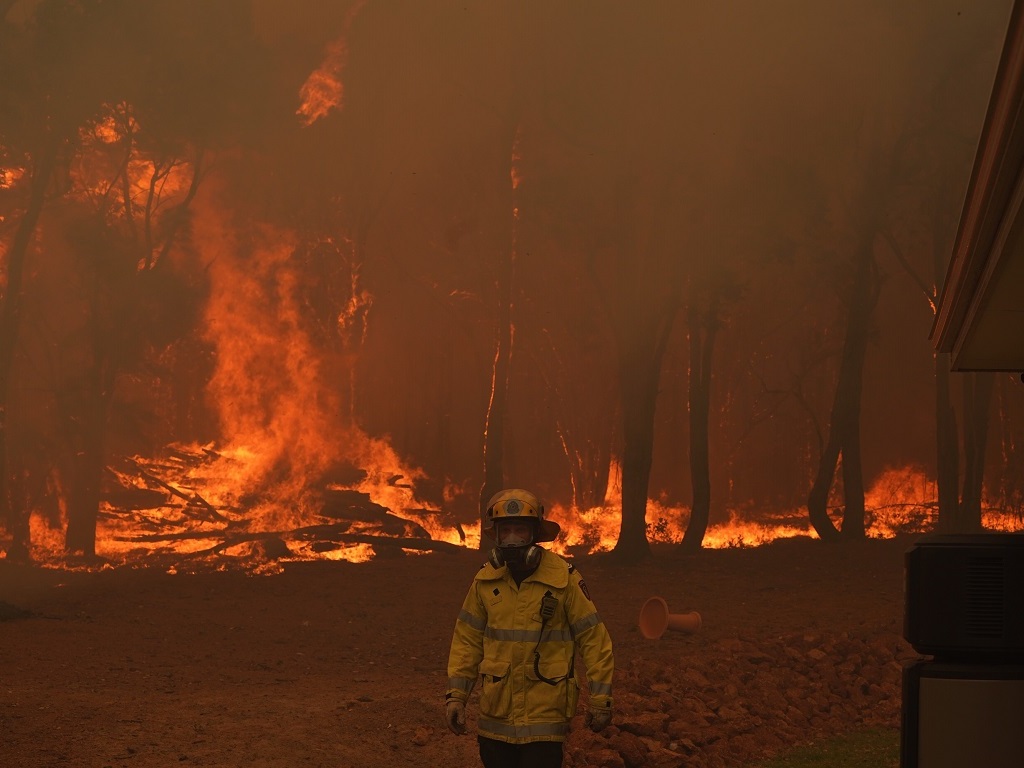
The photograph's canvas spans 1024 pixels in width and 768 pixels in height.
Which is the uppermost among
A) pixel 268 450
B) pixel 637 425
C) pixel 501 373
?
pixel 501 373

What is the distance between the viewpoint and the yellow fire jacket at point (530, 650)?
523 centimetres

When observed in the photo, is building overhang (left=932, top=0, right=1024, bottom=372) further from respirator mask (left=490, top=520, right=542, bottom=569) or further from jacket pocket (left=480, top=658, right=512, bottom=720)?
jacket pocket (left=480, top=658, right=512, bottom=720)

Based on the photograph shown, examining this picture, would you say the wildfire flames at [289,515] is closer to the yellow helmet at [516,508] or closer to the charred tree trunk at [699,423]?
the charred tree trunk at [699,423]

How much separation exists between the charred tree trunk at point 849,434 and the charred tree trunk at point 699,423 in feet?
7.24

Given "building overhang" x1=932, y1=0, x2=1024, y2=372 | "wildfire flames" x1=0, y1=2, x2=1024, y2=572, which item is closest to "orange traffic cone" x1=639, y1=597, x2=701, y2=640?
"building overhang" x1=932, y1=0, x2=1024, y2=372

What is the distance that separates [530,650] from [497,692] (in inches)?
8.9

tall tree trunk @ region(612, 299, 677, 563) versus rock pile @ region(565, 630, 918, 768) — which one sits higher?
tall tree trunk @ region(612, 299, 677, 563)

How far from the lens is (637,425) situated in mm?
22688

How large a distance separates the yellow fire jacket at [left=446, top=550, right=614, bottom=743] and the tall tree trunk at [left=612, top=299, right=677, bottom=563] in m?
16.8

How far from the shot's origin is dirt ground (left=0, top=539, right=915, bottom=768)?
9.27 m

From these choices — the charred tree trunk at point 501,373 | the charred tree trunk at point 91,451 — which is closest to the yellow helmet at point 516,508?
the charred tree trunk at point 501,373

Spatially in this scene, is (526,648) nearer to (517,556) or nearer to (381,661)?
(517,556)

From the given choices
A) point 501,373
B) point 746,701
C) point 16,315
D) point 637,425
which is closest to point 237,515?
point 16,315

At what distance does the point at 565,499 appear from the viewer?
29.8 metres
